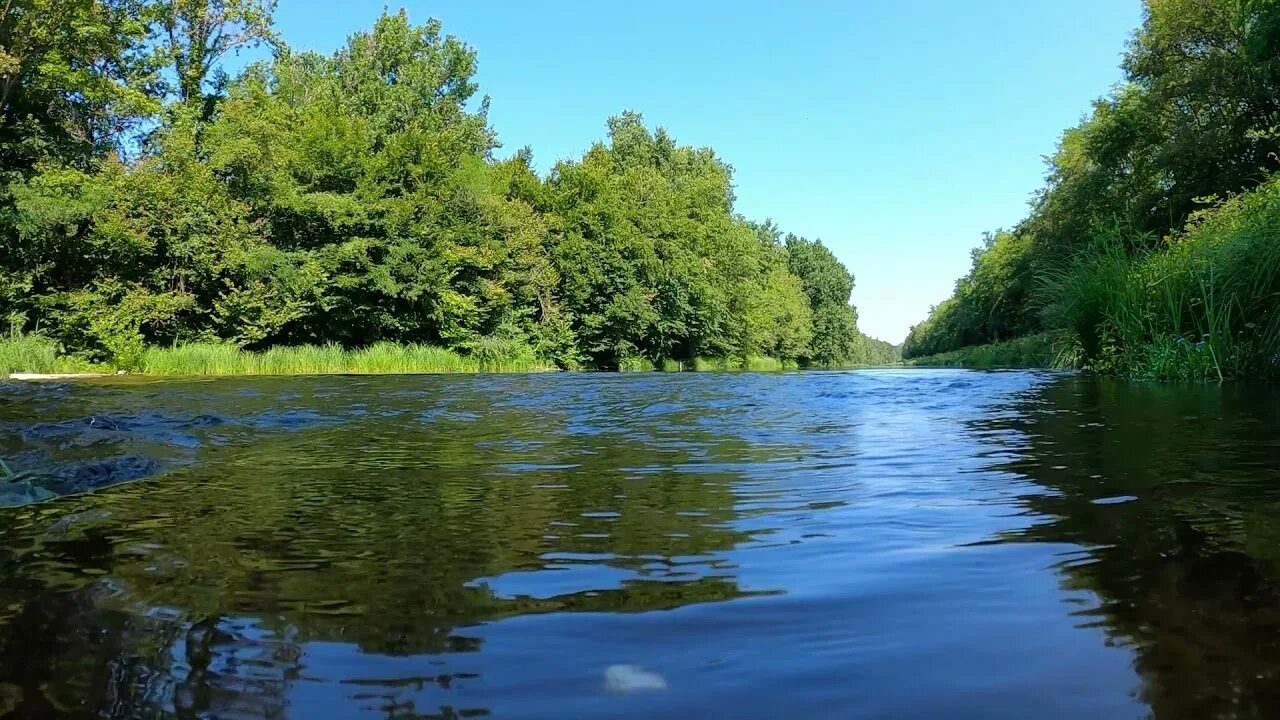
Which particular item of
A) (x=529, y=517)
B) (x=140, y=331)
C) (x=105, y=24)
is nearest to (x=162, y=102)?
(x=105, y=24)

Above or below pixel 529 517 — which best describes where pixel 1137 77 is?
above

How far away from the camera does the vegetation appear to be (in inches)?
468

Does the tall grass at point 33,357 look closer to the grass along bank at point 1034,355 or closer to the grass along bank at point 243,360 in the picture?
the grass along bank at point 243,360

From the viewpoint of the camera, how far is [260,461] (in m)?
5.19

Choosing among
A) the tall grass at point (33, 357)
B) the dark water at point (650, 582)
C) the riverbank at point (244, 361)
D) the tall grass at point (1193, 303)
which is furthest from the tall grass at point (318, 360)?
the tall grass at point (1193, 303)

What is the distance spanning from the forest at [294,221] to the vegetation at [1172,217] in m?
20.8

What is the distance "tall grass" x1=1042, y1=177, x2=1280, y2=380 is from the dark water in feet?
24.2

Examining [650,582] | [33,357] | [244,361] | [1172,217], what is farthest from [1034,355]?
[650,582]

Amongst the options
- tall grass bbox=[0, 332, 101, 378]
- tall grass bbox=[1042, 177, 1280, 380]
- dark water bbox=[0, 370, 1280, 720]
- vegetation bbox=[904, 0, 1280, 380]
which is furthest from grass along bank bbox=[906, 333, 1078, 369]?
tall grass bbox=[0, 332, 101, 378]

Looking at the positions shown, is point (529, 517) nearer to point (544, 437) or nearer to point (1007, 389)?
point (544, 437)

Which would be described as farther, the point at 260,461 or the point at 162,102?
the point at 162,102

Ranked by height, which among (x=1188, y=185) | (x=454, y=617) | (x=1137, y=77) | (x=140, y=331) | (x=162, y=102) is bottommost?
(x=454, y=617)

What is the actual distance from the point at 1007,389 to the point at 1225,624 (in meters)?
11.7

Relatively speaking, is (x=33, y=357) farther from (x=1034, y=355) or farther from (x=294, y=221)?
(x=1034, y=355)
